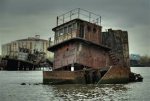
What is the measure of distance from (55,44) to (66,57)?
1.73 meters

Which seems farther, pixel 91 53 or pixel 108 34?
pixel 108 34

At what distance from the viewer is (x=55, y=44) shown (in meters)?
30.2

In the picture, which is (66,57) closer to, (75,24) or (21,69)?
(75,24)

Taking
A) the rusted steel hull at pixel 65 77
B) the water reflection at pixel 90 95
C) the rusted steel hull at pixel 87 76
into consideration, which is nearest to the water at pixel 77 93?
the water reflection at pixel 90 95

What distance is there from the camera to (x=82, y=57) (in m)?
28.2

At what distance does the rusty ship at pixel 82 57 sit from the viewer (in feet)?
90.6

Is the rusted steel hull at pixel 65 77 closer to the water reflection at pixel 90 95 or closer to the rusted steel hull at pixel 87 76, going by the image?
the rusted steel hull at pixel 87 76

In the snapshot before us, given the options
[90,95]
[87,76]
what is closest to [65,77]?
[87,76]

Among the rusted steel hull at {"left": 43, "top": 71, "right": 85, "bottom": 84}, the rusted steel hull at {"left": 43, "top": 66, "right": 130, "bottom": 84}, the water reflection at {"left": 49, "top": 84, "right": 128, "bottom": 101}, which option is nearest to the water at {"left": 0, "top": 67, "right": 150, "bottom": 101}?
the water reflection at {"left": 49, "top": 84, "right": 128, "bottom": 101}

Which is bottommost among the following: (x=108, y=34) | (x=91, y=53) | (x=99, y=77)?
(x=99, y=77)

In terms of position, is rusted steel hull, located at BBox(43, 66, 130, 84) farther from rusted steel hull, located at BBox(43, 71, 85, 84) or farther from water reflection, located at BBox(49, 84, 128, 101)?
water reflection, located at BBox(49, 84, 128, 101)

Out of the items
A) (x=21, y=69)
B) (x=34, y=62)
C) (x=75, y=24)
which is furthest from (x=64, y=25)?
(x=21, y=69)

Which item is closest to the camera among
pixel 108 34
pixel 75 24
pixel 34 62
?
pixel 75 24

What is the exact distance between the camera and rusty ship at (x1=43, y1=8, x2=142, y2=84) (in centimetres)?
2762
